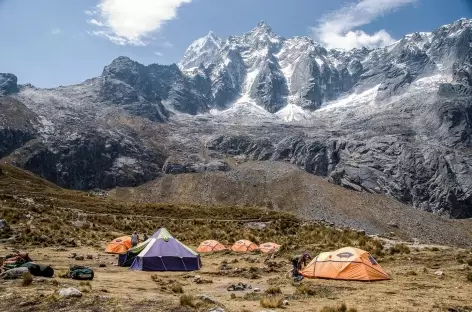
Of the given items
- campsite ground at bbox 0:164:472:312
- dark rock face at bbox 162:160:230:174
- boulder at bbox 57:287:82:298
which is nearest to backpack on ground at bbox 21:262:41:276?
campsite ground at bbox 0:164:472:312

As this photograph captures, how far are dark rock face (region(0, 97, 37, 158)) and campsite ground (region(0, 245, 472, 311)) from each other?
409 ft

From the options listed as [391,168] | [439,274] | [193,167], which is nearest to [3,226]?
[439,274]

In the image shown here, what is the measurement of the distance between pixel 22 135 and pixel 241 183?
76.6 m

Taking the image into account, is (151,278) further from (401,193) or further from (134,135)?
(134,135)

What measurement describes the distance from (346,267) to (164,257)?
12.1 metres

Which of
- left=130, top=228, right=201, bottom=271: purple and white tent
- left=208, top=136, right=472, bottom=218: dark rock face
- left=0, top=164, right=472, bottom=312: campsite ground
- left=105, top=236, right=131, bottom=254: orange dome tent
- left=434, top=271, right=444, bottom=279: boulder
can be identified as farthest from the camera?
left=208, top=136, right=472, bottom=218: dark rock face

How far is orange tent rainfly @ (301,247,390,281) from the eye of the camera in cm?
2222

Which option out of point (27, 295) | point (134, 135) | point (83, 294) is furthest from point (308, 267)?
point (134, 135)

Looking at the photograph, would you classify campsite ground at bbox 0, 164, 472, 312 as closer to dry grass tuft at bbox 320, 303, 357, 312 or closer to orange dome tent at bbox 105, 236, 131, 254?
dry grass tuft at bbox 320, 303, 357, 312

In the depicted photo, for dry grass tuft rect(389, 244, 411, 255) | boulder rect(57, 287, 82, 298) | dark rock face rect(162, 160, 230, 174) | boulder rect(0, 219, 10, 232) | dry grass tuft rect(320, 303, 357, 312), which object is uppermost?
dark rock face rect(162, 160, 230, 174)

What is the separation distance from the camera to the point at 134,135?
179250 millimetres

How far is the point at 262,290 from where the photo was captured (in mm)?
19828

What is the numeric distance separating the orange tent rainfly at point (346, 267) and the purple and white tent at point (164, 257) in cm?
852

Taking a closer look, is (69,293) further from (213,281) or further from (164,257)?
(164,257)
